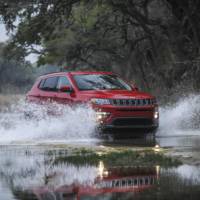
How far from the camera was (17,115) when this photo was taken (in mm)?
21938

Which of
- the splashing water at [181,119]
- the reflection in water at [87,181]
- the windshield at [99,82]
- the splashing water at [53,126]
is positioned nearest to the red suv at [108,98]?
the windshield at [99,82]

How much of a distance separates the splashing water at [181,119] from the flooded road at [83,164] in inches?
6.1

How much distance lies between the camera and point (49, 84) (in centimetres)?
2091

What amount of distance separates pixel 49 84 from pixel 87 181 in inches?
437

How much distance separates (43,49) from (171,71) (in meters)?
27.2

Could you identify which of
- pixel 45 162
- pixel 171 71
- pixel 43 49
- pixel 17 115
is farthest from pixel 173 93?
pixel 43 49

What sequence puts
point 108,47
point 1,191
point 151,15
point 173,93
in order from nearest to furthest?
point 1,191 < point 173,93 < point 151,15 < point 108,47

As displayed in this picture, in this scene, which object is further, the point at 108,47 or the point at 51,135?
the point at 108,47

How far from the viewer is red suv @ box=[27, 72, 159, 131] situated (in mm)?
18250

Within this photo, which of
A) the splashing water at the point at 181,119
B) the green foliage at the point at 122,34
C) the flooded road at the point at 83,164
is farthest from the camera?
the green foliage at the point at 122,34

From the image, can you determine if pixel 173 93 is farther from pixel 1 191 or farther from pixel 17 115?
pixel 1 191

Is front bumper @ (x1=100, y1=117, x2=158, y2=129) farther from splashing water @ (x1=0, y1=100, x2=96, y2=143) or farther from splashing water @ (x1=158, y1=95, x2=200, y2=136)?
splashing water @ (x1=158, y1=95, x2=200, y2=136)

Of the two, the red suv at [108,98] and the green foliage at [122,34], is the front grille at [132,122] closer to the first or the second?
the red suv at [108,98]

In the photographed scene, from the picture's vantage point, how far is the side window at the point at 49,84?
20594 millimetres
